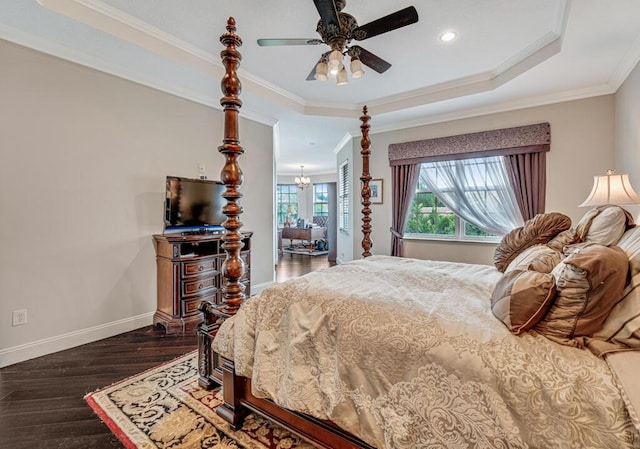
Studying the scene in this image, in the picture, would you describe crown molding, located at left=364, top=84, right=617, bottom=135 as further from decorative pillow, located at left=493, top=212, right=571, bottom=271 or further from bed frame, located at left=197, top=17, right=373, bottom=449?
bed frame, located at left=197, top=17, right=373, bottom=449

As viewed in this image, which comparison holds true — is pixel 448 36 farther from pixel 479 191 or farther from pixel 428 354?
pixel 428 354

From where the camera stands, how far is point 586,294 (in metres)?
0.99

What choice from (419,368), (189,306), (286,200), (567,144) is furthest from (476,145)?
(286,200)

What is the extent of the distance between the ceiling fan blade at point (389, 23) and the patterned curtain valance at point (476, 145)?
8.35ft

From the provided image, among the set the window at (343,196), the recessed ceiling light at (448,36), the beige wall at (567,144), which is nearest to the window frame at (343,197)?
the window at (343,196)

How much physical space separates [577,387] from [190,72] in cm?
369

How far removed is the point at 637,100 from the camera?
2.69 metres

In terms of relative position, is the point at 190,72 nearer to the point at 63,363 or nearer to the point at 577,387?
the point at 63,363

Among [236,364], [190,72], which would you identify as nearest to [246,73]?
[190,72]

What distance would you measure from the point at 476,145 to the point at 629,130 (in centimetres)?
148

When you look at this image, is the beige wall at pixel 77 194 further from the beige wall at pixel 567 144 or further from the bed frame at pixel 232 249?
the beige wall at pixel 567 144

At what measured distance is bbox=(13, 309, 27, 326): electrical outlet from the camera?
243 centimetres

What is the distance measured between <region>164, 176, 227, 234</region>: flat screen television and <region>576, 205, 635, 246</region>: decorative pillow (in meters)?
2.94

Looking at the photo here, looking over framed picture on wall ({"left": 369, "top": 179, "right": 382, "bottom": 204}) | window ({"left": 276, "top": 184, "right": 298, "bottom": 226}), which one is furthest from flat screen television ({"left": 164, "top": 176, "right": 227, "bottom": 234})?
window ({"left": 276, "top": 184, "right": 298, "bottom": 226})
